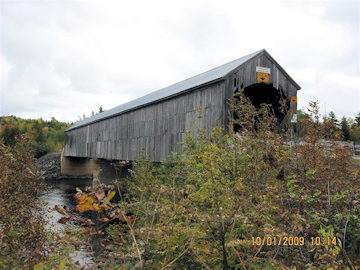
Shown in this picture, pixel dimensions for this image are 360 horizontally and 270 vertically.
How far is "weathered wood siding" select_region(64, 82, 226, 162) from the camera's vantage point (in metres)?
10.5

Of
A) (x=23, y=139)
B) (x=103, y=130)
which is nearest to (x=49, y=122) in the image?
(x=103, y=130)

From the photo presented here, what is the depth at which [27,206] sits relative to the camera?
10.2 ft

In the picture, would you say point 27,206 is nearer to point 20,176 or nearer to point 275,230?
point 20,176

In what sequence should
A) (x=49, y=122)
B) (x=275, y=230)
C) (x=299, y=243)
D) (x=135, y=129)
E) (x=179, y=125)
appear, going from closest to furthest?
(x=275, y=230) < (x=299, y=243) < (x=179, y=125) < (x=135, y=129) < (x=49, y=122)

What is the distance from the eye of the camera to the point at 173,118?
12516mm

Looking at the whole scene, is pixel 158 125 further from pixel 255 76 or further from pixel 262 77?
pixel 262 77

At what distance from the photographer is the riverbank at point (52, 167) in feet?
106

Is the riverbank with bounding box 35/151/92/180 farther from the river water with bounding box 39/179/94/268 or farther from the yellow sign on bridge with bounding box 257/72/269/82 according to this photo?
the yellow sign on bridge with bounding box 257/72/269/82

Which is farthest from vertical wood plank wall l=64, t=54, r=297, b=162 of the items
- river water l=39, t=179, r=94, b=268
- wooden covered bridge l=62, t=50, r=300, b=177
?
river water l=39, t=179, r=94, b=268

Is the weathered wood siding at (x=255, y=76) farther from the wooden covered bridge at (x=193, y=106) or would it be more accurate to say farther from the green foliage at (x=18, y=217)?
the green foliage at (x=18, y=217)

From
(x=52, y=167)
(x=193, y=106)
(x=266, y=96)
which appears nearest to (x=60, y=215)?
(x=193, y=106)

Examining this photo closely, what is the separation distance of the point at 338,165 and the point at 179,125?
26.9ft

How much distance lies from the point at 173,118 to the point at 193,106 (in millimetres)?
1392

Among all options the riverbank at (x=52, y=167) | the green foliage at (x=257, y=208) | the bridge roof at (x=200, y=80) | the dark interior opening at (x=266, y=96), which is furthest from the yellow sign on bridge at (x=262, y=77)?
the riverbank at (x=52, y=167)
